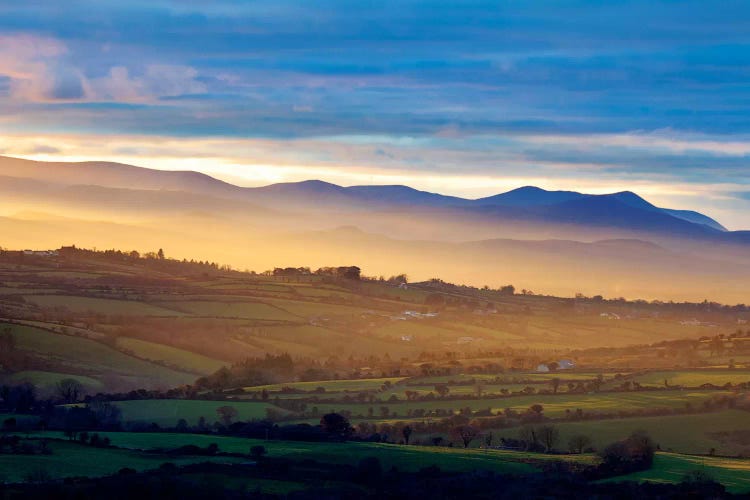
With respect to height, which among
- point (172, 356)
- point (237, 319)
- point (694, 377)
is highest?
point (237, 319)

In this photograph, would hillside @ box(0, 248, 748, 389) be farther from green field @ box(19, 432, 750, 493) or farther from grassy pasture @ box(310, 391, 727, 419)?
green field @ box(19, 432, 750, 493)

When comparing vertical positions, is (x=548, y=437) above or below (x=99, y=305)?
below

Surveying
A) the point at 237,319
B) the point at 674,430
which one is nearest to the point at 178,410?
the point at 674,430

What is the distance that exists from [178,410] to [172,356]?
64.9 ft

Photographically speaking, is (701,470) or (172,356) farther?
(172,356)

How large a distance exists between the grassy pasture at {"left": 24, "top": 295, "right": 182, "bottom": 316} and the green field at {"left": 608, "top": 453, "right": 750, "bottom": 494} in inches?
1952

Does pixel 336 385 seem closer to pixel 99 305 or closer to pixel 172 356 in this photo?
pixel 172 356

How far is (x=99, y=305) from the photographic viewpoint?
336 feet

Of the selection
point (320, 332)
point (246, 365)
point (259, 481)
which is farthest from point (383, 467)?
point (320, 332)

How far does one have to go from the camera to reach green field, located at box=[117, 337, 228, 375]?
8906 cm

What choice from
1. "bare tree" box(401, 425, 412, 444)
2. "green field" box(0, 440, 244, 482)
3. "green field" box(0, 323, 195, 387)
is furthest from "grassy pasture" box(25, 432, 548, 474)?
"green field" box(0, 323, 195, 387)

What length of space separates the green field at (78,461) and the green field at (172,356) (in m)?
33.8

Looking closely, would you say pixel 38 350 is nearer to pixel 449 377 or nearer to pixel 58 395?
pixel 58 395

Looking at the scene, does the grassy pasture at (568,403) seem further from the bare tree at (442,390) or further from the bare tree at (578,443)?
the bare tree at (578,443)
